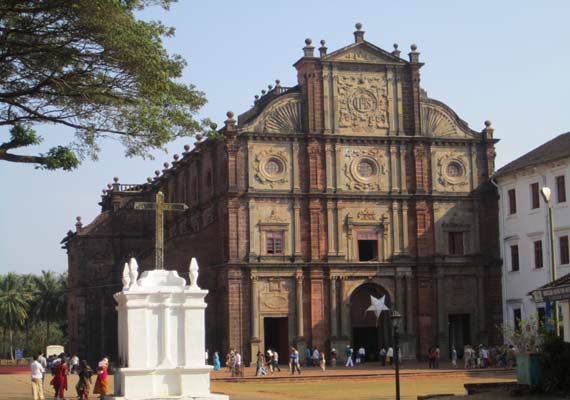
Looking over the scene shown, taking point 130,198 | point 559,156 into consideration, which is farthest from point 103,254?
point 559,156

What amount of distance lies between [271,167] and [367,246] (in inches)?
272

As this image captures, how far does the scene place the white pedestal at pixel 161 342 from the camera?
2598 centimetres

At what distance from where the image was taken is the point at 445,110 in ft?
188

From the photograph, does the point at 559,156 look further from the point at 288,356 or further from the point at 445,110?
the point at 288,356

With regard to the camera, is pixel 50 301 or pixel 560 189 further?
pixel 50 301

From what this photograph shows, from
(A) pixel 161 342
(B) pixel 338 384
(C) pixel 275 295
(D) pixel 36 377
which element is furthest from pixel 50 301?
(A) pixel 161 342

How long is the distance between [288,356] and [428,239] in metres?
10.1

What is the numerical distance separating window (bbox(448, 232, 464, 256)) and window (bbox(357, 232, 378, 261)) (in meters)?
4.36

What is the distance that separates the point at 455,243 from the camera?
5678cm

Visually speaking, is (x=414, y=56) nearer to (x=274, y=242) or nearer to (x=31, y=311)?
(x=274, y=242)

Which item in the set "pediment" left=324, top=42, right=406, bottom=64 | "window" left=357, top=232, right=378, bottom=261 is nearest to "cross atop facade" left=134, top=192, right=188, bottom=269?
"window" left=357, top=232, right=378, bottom=261

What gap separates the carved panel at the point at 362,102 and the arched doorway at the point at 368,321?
8.70 metres

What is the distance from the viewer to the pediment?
55156 mm

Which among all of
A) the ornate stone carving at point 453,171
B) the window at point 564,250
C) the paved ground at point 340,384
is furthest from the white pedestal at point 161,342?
the ornate stone carving at point 453,171
